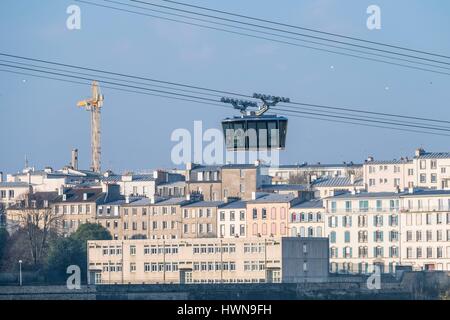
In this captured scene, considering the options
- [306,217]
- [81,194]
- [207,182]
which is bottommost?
[306,217]

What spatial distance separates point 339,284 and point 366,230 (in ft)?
44.0

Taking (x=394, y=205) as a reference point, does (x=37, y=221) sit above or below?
below

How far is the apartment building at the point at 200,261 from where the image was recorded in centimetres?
10344

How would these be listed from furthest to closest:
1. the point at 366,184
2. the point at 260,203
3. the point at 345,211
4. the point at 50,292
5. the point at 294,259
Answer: the point at 366,184
the point at 260,203
the point at 345,211
the point at 294,259
the point at 50,292

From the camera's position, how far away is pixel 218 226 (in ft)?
396

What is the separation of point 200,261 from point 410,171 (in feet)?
166

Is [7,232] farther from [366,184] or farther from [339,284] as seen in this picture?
[366,184]

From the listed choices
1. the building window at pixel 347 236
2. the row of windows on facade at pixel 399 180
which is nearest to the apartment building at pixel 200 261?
the building window at pixel 347 236

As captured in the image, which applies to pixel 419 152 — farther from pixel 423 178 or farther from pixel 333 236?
pixel 333 236

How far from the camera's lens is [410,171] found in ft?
500

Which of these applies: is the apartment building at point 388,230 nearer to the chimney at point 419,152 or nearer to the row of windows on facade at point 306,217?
the row of windows on facade at point 306,217

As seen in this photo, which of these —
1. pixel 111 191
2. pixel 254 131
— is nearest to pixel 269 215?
pixel 111 191
